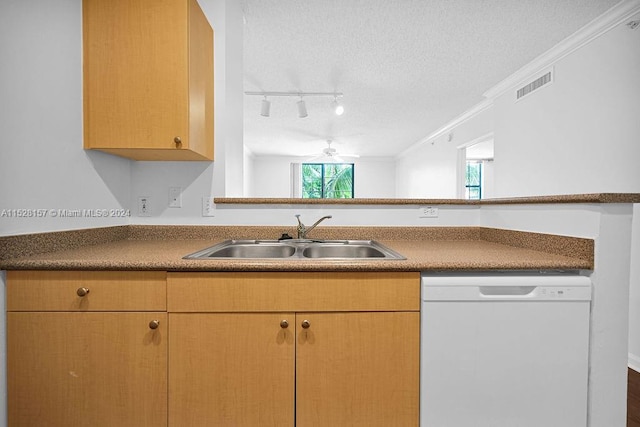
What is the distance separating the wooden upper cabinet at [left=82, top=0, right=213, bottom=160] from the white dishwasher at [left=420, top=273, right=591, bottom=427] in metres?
1.29

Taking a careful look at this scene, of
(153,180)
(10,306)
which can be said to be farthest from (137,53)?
(10,306)

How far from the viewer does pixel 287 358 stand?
1069 millimetres

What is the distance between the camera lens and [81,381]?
1.06 meters

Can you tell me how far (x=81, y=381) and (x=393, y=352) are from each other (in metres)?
1.10

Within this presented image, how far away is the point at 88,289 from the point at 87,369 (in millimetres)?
279

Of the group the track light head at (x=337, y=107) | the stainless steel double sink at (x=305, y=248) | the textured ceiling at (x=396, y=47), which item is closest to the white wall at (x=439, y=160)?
the textured ceiling at (x=396, y=47)

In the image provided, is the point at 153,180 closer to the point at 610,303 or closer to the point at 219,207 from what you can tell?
the point at 219,207

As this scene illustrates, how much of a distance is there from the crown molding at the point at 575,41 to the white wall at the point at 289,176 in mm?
5188

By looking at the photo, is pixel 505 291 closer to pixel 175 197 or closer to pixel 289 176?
pixel 175 197

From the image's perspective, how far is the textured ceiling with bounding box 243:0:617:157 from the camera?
7.31 feet

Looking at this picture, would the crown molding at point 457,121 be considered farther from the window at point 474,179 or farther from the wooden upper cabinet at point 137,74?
the wooden upper cabinet at point 137,74

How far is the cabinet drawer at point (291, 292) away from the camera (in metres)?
1.07

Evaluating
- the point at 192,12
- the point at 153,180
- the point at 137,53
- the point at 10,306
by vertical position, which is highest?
the point at 192,12

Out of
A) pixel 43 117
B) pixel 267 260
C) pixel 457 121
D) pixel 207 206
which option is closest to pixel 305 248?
pixel 267 260
